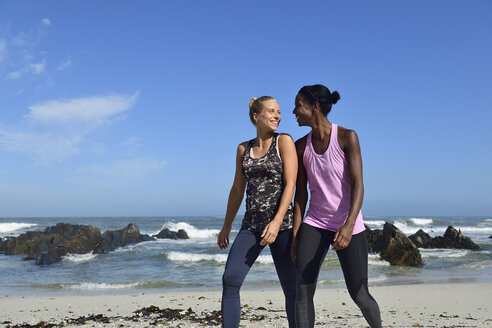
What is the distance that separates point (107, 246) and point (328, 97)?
59.9 feet

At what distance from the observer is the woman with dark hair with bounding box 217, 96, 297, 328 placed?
3535mm

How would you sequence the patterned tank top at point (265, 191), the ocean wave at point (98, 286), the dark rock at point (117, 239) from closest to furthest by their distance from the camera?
the patterned tank top at point (265, 191) < the ocean wave at point (98, 286) < the dark rock at point (117, 239)

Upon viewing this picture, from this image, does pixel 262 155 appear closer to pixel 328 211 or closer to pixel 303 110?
pixel 303 110

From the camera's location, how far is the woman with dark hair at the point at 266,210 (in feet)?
11.6

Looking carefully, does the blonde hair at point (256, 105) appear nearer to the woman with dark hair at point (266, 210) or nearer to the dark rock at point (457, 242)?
the woman with dark hair at point (266, 210)

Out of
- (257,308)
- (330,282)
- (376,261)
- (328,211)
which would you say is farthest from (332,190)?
(376,261)

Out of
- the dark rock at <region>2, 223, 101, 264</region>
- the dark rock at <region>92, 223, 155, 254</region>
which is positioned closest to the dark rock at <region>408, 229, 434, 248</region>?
the dark rock at <region>92, 223, 155, 254</region>

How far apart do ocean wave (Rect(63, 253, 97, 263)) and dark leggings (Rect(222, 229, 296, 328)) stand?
14.9 m

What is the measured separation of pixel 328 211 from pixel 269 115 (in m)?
0.93

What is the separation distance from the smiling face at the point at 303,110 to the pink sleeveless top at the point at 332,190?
0.70ft

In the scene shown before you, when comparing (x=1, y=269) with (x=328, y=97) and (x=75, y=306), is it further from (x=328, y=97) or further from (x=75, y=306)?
(x=328, y=97)

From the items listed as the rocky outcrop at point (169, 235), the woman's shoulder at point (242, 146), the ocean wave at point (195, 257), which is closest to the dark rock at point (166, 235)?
the rocky outcrop at point (169, 235)

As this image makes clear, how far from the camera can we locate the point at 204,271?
13539 mm

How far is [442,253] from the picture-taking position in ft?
58.9
